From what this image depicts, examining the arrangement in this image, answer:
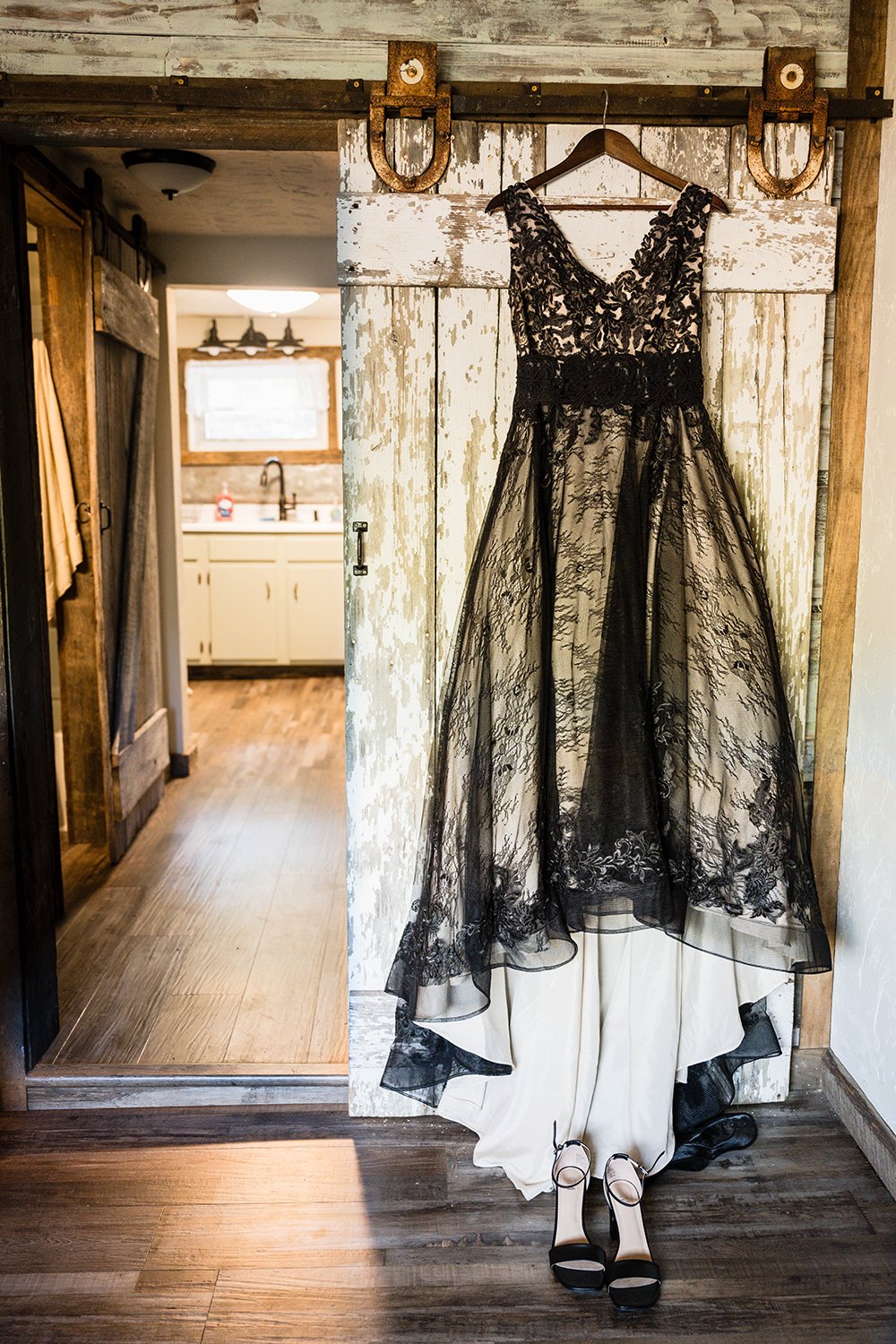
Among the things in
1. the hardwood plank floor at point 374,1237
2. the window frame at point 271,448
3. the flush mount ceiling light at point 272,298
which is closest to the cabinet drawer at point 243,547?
the window frame at point 271,448

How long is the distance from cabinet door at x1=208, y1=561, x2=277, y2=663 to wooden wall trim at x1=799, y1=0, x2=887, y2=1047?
4.88m

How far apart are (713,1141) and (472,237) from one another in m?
1.81

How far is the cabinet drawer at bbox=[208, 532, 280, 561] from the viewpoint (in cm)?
668

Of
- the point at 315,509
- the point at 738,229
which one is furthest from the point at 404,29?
the point at 315,509

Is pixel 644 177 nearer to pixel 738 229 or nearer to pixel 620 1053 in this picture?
pixel 738 229

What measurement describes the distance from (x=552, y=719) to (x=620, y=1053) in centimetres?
67

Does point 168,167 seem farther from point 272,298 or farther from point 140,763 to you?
point 140,763

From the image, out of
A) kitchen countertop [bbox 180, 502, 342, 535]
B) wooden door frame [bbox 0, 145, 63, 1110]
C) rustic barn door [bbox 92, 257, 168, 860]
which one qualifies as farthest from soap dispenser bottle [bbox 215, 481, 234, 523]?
wooden door frame [bbox 0, 145, 63, 1110]

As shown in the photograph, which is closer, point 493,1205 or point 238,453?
point 493,1205

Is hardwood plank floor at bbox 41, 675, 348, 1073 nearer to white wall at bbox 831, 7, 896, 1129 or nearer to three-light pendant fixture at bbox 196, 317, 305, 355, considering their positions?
white wall at bbox 831, 7, 896, 1129

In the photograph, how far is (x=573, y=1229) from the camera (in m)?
1.89

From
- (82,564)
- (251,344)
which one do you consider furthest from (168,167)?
(251,344)

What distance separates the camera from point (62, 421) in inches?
136
